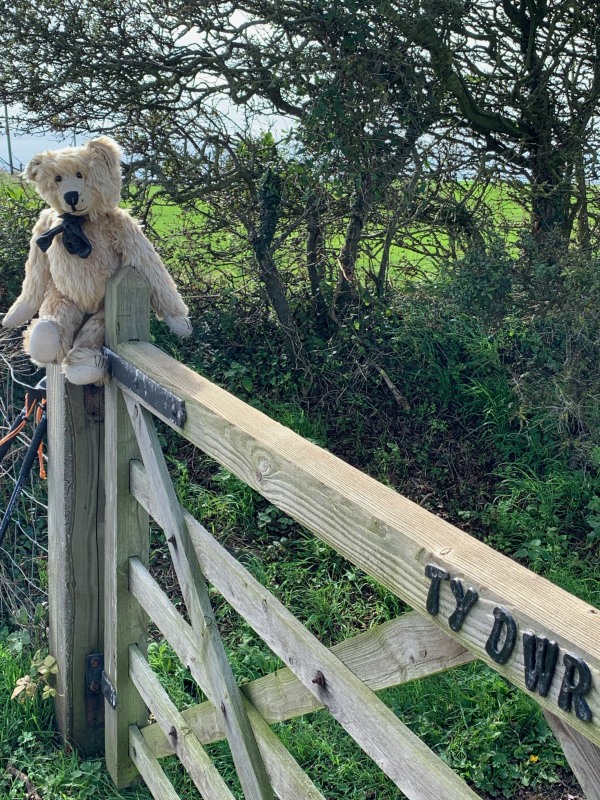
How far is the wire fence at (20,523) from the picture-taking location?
3643 millimetres

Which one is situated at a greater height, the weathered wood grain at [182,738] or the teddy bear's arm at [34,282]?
the teddy bear's arm at [34,282]

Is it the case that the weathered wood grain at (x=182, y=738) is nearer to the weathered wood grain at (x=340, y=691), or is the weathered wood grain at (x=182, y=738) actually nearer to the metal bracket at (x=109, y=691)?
the metal bracket at (x=109, y=691)

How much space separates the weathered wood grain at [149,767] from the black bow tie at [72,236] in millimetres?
1566

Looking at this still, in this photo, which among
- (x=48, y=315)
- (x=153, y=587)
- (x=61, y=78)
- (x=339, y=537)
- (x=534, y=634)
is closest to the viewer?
(x=534, y=634)

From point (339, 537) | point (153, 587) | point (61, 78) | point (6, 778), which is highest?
point (61, 78)

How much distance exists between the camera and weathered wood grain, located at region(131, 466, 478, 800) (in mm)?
1181

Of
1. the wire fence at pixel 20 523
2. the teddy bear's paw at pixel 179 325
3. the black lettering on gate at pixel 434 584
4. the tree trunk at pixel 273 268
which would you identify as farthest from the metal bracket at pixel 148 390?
the tree trunk at pixel 273 268

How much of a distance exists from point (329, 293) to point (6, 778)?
3.37 metres

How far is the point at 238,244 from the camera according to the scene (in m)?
5.21

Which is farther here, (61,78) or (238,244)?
(238,244)

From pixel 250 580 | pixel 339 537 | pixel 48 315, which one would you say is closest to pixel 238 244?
pixel 48 315

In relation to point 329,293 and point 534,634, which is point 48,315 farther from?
point 329,293

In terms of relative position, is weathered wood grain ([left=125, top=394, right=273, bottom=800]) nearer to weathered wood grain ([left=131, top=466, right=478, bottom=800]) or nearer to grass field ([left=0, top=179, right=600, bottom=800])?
weathered wood grain ([left=131, top=466, right=478, bottom=800])

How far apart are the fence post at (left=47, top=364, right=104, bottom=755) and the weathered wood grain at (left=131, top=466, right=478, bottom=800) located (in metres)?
0.80
